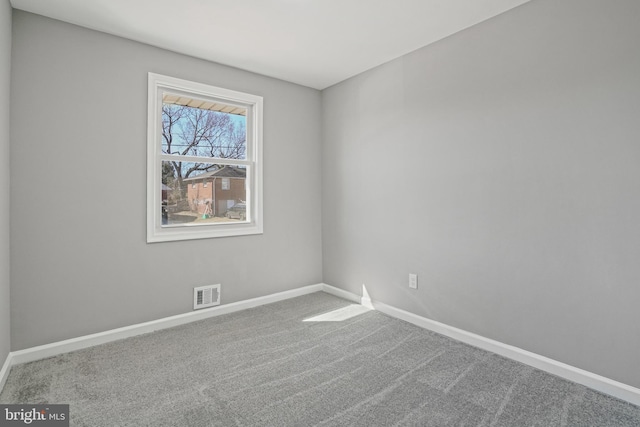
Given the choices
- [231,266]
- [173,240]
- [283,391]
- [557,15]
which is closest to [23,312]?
[173,240]

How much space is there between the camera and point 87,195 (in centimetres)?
259

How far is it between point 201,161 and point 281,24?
145 centimetres

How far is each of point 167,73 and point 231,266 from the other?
1911 mm

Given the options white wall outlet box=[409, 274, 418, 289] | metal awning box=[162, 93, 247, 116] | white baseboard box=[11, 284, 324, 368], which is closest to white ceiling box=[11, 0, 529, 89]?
metal awning box=[162, 93, 247, 116]

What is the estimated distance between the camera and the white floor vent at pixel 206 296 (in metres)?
3.14

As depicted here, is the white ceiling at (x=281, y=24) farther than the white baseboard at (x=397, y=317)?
Yes

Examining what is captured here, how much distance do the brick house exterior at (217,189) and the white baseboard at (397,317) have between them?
1015 mm

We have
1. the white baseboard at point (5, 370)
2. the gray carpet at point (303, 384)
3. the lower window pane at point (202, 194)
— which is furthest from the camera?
the lower window pane at point (202, 194)

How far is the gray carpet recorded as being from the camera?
1758 mm

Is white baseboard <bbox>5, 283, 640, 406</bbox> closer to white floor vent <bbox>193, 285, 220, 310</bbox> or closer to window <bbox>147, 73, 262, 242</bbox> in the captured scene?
white floor vent <bbox>193, 285, 220, 310</bbox>

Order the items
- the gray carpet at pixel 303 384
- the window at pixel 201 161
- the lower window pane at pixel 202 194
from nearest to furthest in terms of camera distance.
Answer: the gray carpet at pixel 303 384 < the window at pixel 201 161 < the lower window pane at pixel 202 194

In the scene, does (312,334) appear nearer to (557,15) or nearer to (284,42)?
(284,42)

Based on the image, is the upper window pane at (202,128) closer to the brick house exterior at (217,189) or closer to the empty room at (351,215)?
the empty room at (351,215)

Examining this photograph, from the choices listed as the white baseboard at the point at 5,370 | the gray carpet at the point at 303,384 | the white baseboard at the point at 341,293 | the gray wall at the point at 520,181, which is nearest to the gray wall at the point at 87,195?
the white baseboard at the point at 5,370
